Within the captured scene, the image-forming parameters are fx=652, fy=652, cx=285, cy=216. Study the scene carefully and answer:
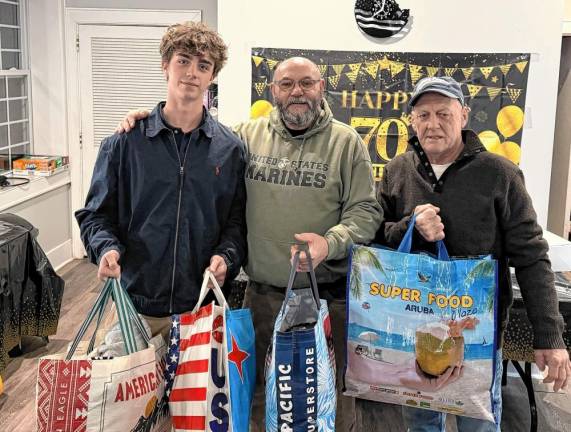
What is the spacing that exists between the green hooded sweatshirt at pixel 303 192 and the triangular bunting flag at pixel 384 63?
2.37 m

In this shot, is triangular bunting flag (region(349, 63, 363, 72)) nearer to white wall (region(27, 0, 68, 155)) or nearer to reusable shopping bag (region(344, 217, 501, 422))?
reusable shopping bag (region(344, 217, 501, 422))

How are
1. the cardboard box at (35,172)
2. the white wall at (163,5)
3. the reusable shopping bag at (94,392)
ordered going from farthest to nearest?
1. the white wall at (163,5)
2. the cardboard box at (35,172)
3. the reusable shopping bag at (94,392)

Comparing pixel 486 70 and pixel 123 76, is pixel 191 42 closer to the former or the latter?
pixel 486 70

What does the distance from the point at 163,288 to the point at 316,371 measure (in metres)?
0.55

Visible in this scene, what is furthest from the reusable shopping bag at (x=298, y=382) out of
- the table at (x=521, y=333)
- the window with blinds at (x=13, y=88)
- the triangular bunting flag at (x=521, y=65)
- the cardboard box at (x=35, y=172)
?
the window with blinds at (x=13, y=88)

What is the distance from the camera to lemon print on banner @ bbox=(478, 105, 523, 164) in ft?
13.9

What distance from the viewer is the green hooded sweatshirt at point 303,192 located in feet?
6.41

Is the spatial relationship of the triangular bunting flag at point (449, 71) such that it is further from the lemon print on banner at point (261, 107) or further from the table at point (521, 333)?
the table at point (521, 333)

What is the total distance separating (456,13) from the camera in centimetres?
418

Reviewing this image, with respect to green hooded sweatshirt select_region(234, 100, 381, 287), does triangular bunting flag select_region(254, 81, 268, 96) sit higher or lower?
higher

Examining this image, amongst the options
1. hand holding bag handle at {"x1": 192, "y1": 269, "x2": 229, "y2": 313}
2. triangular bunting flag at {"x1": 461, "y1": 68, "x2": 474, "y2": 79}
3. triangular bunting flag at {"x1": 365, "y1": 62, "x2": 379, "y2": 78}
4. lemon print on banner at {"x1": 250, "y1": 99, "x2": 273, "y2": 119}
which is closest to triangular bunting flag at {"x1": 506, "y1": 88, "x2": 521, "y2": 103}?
triangular bunting flag at {"x1": 461, "y1": 68, "x2": 474, "y2": 79}

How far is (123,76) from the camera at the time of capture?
5734 millimetres

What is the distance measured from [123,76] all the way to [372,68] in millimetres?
2493

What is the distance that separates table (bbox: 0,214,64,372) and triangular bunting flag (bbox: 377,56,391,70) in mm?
2380
